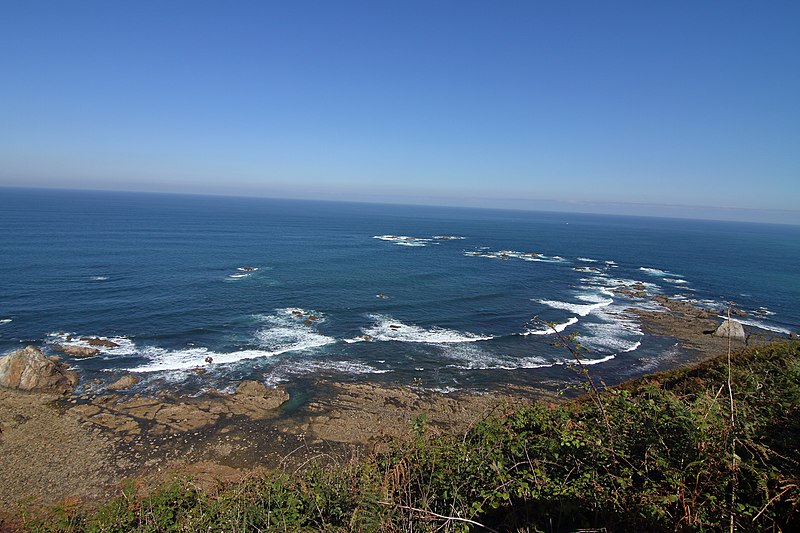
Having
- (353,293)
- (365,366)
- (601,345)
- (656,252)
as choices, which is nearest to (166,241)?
(353,293)

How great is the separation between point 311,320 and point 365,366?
41.4 ft

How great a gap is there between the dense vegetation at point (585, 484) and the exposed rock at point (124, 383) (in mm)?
20045

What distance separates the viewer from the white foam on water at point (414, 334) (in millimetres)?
40844

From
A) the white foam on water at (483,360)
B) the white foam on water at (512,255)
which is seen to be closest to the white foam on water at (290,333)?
the white foam on water at (483,360)

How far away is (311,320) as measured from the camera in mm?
44750

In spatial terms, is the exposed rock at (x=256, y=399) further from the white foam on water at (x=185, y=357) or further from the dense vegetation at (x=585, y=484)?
the dense vegetation at (x=585, y=484)

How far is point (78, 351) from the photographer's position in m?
33.6

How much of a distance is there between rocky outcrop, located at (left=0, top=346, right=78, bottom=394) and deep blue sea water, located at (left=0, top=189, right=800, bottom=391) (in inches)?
87.3

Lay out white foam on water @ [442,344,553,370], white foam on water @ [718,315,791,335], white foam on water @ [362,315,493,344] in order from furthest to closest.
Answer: white foam on water @ [718,315,791,335], white foam on water @ [362,315,493,344], white foam on water @ [442,344,553,370]

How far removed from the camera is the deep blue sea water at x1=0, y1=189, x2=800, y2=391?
34.6 m

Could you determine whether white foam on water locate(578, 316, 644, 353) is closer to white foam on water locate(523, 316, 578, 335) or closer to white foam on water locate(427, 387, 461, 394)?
white foam on water locate(523, 316, 578, 335)

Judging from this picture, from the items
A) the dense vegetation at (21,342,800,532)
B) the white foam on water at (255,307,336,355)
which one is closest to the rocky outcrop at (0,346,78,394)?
the white foam on water at (255,307,336,355)

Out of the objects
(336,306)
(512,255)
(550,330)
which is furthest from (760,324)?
(336,306)

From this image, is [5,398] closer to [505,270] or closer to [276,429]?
[276,429]
